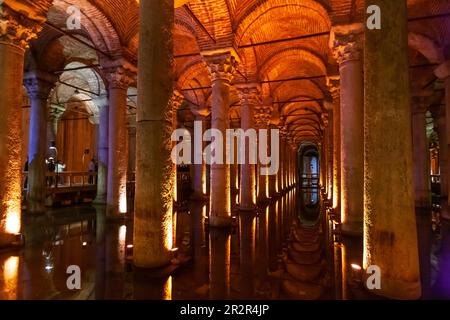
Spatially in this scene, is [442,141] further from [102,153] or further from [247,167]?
[102,153]

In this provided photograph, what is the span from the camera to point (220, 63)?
8078mm

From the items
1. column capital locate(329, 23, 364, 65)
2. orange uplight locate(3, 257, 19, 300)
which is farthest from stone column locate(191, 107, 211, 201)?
orange uplight locate(3, 257, 19, 300)

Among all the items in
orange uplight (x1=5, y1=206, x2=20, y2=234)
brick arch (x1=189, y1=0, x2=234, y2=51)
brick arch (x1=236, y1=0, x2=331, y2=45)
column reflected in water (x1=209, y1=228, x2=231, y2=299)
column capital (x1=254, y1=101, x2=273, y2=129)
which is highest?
brick arch (x1=236, y1=0, x2=331, y2=45)

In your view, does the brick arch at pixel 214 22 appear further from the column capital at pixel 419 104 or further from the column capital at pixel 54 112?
the column capital at pixel 54 112

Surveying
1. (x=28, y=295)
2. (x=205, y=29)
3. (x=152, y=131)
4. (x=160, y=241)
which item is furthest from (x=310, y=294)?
(x=205, y=29)

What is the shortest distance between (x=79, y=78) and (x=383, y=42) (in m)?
16.1

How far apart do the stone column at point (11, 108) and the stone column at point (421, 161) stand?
46.6 ft

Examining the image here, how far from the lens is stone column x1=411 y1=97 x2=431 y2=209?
1222 cm

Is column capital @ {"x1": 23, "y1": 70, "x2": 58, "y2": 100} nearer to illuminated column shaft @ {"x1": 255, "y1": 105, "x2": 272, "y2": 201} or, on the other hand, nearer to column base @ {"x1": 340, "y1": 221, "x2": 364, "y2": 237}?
illuminated column shaft @ {"x1": 255, "y1": 105, "x2": 272, "y2": 201}

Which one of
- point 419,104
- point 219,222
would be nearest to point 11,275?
point 219,222

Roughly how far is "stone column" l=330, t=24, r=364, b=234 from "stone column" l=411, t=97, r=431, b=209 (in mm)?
7746

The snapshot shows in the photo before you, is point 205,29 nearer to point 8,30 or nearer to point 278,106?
point 8,30

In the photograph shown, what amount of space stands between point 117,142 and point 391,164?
756cm

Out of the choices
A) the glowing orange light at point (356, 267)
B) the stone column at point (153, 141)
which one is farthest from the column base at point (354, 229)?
the stone column at point (153, 141)
